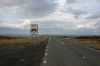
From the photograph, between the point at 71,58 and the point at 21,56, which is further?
the point at 21,56

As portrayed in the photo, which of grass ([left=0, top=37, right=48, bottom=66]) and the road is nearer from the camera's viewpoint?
the road

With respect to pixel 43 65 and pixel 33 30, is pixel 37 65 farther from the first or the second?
pixel 33 30

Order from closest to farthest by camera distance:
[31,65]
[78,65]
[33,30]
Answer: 1. [78,65]
2. [31,65]
3. [33,30]

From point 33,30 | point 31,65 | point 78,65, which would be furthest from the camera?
point 33,30

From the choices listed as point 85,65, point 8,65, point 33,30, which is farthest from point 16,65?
point 33,30

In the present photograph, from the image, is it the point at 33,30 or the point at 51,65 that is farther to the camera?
the point at 33,30

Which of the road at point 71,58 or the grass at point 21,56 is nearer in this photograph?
the road at point 71,58

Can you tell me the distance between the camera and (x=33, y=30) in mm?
78812

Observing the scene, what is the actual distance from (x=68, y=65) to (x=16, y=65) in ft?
12.0

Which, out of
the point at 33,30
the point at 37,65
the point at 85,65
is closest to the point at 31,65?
the point at 37,65

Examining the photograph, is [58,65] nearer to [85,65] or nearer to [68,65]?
[68,65]

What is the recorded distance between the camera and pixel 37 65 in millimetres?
18438

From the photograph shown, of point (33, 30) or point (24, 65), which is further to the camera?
point (33, 30)

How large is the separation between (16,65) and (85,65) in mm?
4803
